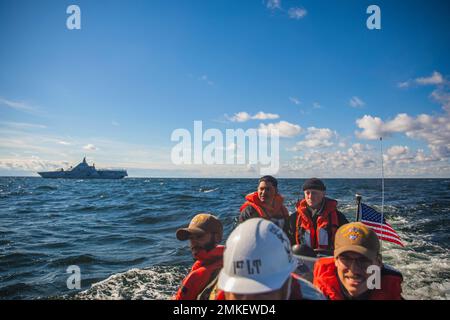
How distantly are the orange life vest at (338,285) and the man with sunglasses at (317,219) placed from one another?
253cm

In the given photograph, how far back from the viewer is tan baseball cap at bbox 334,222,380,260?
2.65 m

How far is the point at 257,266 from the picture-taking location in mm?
1870

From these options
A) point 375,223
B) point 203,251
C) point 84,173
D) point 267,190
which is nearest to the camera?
point 203,251

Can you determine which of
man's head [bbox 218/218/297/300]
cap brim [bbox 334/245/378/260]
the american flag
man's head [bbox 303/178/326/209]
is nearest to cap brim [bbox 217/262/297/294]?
man's head [bbox 218/218/297/300]

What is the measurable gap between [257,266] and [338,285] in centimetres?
Result: 154

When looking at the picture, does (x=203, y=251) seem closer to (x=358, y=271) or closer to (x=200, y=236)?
(x=200, y=236)

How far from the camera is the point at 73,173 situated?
4862 inches

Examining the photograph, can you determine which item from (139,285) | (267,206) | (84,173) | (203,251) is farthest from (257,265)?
(84,173)

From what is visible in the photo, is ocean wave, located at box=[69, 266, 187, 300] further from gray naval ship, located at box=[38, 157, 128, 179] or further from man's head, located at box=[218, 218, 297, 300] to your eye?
gray naval ship, located at box=[38, 157, 128, 179]

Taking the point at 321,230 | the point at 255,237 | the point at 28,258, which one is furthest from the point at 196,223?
the point at 28,258

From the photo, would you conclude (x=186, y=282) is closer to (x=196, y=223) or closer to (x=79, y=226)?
(x=196, y=223)

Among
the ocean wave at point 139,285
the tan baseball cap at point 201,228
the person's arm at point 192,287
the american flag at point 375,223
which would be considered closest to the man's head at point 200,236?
the tan baseball cap at point 201,228

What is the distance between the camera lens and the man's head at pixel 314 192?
5.55 meters
